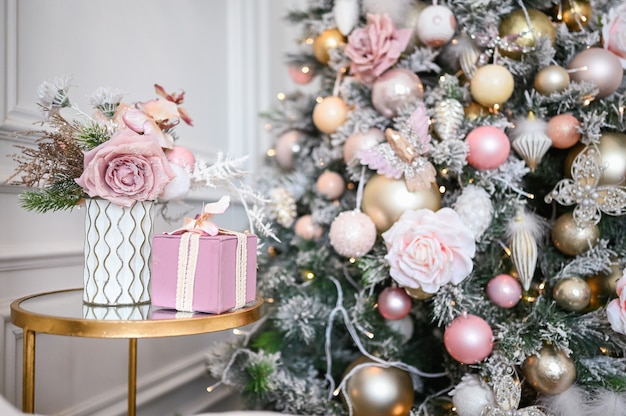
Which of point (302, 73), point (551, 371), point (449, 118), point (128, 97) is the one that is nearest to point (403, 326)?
point (551, 371)

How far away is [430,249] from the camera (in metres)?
0.99

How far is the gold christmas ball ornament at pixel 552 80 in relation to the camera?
42.8 inches

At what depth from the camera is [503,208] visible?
1093 millimetres

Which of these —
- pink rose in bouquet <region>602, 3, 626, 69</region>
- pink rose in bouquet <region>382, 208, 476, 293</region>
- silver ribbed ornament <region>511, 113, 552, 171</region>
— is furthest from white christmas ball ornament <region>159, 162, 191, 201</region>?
pink rose in bouquet <region>602, 3, 626, 69</region>

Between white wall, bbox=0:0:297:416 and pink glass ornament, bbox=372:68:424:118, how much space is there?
57 centimetres

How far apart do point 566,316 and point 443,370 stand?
1.28ft

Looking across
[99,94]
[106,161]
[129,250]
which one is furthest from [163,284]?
[99,94]

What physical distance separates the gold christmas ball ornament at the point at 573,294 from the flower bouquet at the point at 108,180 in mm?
704

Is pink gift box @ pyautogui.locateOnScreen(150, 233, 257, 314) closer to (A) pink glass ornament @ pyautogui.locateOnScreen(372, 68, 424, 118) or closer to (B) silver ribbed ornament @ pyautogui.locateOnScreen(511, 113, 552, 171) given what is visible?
(A) pink glass ornament @ pyautogui.locateOnScreen(372, 68, 424, 118)

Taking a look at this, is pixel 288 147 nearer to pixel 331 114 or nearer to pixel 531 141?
pixel 331 114

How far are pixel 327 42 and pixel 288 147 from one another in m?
0.28

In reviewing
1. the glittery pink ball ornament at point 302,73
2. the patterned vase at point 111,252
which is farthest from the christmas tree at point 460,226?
the patterned vase at point 111,252

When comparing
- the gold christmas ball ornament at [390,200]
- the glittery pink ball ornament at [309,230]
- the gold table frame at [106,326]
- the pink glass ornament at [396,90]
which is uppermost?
the pink glass ornament at [396,90]

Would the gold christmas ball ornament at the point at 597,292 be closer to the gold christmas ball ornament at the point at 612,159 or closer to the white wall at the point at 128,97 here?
the gold christmas ball ornament at the point at 612,159
